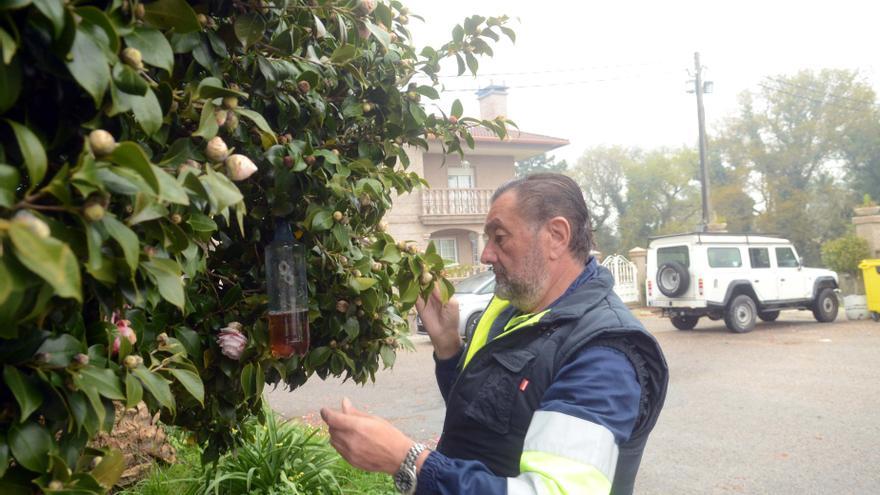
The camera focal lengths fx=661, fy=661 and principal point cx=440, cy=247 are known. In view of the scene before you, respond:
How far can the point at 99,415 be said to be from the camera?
100cm

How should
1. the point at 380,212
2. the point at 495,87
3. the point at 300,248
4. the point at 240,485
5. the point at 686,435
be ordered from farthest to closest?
the point at 495,87 < the point at 686,435 < the point at 240,485 < the point at 380,212 < the point at 300,248

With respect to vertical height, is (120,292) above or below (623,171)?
below

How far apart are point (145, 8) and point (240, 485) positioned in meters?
3.30

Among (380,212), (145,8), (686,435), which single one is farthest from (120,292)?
Answer: (686,435)

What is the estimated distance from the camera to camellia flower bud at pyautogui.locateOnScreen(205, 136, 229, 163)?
45.2 inches

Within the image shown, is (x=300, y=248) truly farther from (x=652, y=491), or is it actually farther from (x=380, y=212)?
(x=652, y=491)


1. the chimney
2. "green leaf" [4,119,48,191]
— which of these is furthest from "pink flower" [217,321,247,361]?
the chimney

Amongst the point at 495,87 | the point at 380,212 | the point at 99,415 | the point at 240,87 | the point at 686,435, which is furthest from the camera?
the point at 495,87

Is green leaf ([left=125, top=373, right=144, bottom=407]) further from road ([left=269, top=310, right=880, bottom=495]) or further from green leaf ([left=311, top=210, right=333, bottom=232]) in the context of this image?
road ([left=269, top=310, right=880, bottom=495])

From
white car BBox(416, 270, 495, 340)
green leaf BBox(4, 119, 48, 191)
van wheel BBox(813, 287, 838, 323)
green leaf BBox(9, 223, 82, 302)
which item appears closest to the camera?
green leaf BBox(9, 223, 82, 302)

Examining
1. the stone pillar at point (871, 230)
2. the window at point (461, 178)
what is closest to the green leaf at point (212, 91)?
the stone pillar at point (871, 230)

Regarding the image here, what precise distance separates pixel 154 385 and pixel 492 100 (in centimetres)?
2342

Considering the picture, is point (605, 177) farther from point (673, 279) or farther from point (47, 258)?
point (47, 258)

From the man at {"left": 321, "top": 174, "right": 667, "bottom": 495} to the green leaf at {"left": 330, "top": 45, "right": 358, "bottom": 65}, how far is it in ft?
2.54
